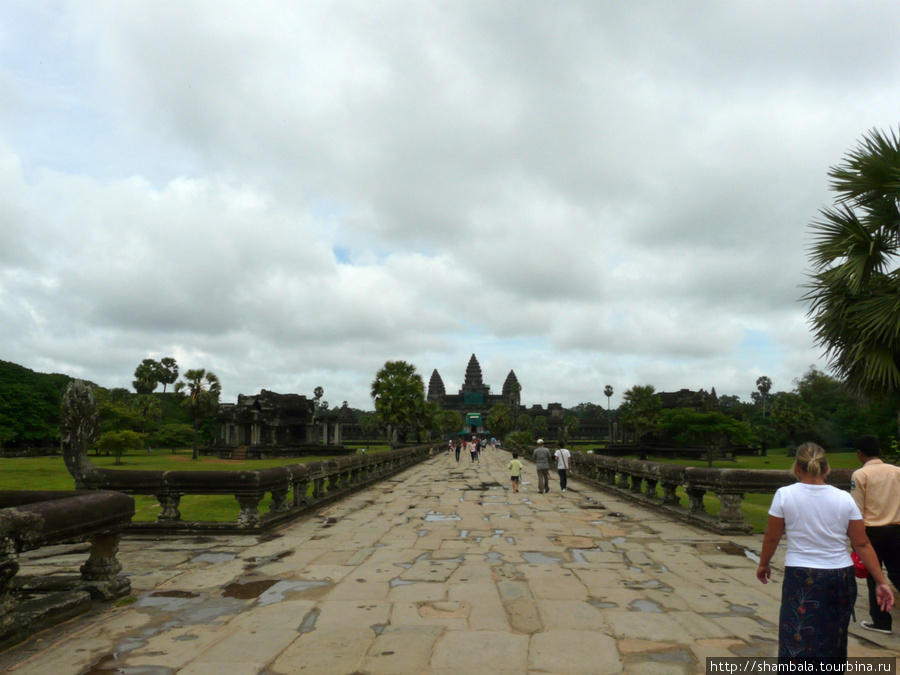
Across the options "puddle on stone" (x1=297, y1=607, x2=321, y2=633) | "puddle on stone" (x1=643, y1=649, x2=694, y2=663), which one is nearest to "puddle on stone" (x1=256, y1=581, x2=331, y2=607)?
"puddle on stone" (x1=297, y1=607, x2=321, y2=633)

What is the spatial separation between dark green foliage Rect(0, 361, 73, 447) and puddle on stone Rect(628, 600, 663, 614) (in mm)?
66013

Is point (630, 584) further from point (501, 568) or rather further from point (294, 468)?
point (294, 468)

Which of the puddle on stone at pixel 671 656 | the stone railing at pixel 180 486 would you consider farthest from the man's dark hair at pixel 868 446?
the stone railing at pixel 180 486

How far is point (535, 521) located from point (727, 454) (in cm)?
5064

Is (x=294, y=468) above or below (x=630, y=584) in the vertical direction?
above

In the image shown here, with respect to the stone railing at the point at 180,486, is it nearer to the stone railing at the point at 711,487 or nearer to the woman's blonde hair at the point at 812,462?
the stone railing at the point at 711,487

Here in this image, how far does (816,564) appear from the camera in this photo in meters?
3.24

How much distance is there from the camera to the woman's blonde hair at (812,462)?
3.38 m

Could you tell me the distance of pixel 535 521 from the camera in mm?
10477

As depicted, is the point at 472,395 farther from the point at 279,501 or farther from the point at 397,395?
the point at 279,501

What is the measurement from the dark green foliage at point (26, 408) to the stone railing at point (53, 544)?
62.8 meters

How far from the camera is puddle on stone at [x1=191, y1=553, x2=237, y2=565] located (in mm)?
7004

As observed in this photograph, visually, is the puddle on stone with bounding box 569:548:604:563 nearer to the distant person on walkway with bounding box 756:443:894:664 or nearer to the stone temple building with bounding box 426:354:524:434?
the distant person on walkway with bounding box 756:443:894:664

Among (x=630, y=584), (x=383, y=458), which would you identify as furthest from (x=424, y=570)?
(x=383, y=458)
